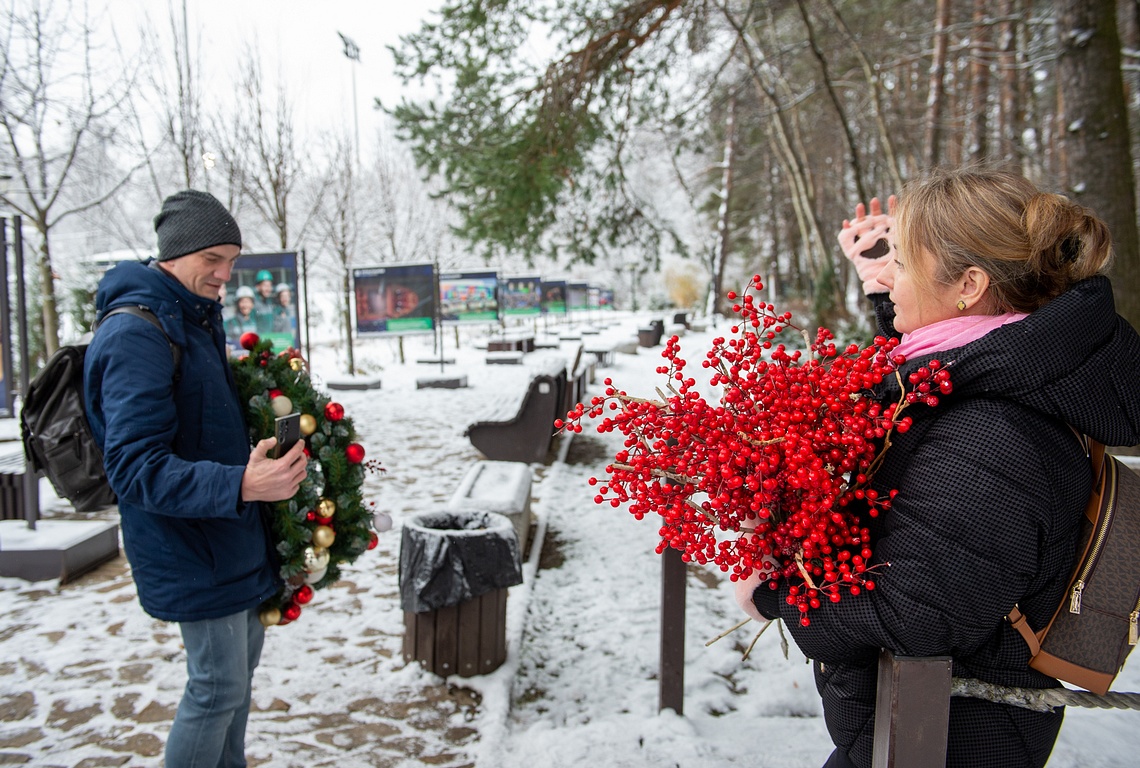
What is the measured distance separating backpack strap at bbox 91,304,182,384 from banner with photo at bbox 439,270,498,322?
1656 cm

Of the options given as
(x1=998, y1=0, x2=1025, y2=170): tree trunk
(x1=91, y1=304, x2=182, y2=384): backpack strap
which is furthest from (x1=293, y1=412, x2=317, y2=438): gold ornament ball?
(x1=998, y1=0, x2=1025, y2=170): tree trunk

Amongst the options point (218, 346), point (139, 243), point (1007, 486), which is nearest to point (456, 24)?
point (218, 346)

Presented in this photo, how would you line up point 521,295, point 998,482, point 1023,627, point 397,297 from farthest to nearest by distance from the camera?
point 521,295
point 397,297
point 1023,627
point 998,482

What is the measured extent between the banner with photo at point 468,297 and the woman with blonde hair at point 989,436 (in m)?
17.5

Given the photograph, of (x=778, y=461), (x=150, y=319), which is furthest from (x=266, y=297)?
(x=778, y=461)

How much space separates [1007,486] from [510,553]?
2.63 metres

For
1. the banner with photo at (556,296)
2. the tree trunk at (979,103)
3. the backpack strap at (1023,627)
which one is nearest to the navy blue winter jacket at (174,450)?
the backpack strap at (1023,627)

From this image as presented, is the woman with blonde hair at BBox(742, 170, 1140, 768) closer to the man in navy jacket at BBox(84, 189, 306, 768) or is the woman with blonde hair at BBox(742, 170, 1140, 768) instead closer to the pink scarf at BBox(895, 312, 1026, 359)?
the pink scarf at BBox(895, 312, 1026, 359)

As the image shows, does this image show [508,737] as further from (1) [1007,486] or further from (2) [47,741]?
(1) [1007,486]

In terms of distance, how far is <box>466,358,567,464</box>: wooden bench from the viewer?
24.6ft

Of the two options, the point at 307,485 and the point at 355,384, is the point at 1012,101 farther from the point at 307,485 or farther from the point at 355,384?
the point at 307,485

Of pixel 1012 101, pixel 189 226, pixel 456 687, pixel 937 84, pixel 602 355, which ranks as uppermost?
pixel 1012 101

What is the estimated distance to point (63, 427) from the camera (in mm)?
2125

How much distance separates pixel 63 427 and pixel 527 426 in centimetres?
573
